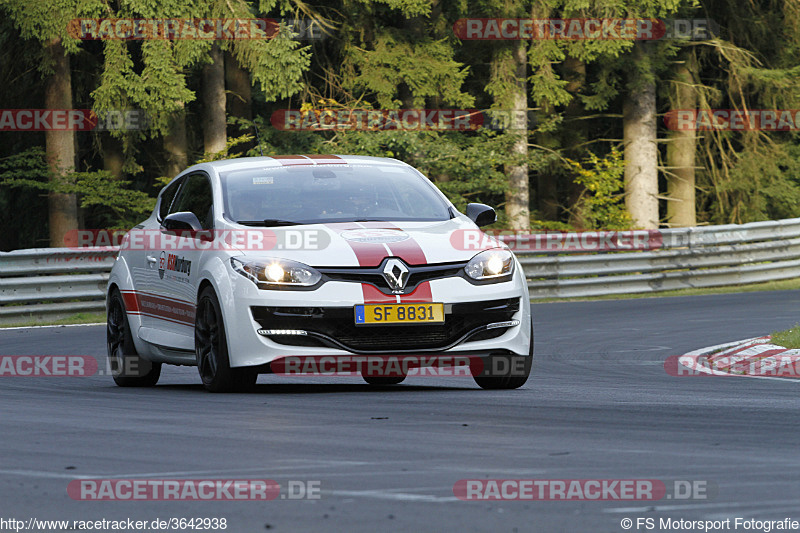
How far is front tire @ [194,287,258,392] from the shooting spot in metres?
9.45

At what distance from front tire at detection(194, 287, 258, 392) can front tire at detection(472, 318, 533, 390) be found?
163 cm

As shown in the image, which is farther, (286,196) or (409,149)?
(409,149)

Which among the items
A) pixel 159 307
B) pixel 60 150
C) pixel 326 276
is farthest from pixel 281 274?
pixel 60 150

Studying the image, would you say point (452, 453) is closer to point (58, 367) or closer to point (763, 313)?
point (58, 367)

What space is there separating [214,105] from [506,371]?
21.3 m

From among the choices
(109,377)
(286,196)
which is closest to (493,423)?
(286,196)

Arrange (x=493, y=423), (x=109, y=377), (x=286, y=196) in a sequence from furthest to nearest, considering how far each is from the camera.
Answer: (x=109, y=377) < (x=286, y=196) < (x=493, y=423)

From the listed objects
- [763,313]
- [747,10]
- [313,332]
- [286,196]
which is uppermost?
[747,10]

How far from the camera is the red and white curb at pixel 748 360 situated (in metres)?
11.5

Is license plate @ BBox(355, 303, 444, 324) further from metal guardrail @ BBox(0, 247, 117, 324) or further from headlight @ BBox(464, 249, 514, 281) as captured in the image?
metal guardrail @ BBox(0, 247, 117, 324)

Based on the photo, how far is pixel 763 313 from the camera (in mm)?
18328

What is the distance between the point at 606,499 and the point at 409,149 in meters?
23.1

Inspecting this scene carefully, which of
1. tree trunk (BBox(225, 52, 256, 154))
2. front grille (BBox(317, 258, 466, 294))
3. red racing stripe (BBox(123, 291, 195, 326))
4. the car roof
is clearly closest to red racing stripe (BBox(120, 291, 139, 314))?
red racing stripe (BBox(123, 291, 195, 326))

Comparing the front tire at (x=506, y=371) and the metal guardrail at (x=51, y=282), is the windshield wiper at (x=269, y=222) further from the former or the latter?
the metal guardrail at (x=51, y=282)
